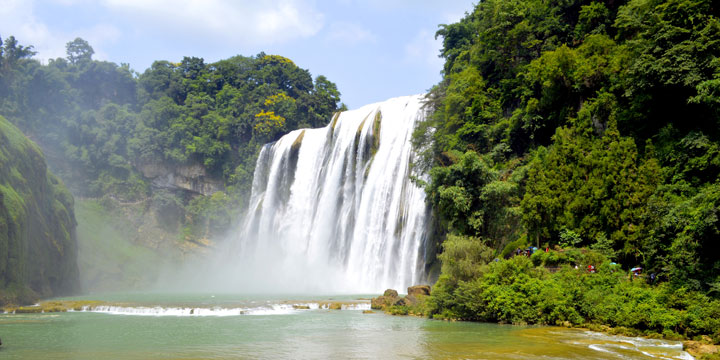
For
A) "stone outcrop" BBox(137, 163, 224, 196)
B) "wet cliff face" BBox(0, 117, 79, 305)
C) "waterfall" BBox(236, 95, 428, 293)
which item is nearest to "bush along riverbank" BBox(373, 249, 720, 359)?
"waterfall" BBox(236, 95, 428, 293)

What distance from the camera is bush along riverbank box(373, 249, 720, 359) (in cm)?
1415

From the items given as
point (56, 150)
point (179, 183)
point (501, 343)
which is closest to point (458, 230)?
point (501, 343)

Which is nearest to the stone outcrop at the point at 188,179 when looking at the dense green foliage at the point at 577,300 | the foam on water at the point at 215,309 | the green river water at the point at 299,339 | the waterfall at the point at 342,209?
the waterfall at the point at 342,209

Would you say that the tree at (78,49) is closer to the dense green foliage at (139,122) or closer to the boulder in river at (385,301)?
the dense green foliage at (139,122)

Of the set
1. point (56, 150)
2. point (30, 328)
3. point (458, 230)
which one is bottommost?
point (30, 328)

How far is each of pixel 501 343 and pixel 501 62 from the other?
22.0m

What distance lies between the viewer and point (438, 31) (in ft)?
162

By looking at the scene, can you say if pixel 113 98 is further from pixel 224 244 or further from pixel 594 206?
pixel 594 206

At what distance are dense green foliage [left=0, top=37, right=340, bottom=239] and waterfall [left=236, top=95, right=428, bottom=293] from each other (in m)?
9.23

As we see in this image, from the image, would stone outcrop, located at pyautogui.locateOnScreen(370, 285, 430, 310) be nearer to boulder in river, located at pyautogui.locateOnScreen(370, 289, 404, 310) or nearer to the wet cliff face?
boulder in river, located at pyautogui.locateOnScreen(370, 289, 404, 310)

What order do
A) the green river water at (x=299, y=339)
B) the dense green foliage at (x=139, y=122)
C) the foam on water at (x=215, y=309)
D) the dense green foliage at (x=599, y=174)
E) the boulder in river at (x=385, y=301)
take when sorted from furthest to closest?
the dense green foliage at (x=139, y=122) → the boulder in river at (x=385, y=301) → the foam on water at (x=215, y=309) → the dense green foliage at (x=599, y=174) → the green river water at (x=299, y=339)

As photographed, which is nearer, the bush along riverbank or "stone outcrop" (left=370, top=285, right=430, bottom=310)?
the bush along riverbank

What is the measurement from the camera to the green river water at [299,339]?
13094 millimetres

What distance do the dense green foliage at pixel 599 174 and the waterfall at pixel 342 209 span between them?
7.58 m
